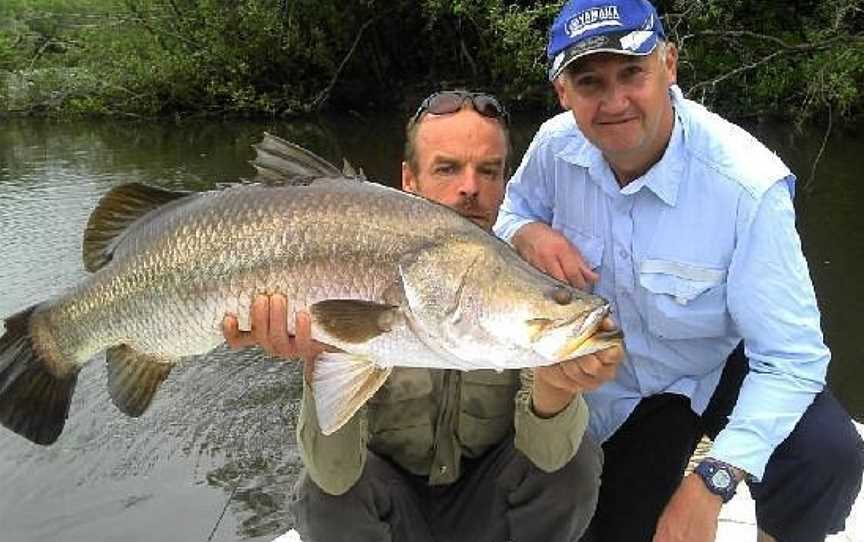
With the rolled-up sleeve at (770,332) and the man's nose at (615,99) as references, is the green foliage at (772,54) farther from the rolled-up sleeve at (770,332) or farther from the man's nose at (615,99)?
the rolled-up sleeve at (770,332)

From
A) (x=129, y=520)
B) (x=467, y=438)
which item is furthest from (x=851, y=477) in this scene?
(x=129, y=520)

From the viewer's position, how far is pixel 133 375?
244cm

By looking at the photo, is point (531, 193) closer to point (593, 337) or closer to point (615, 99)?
point (615, 99)

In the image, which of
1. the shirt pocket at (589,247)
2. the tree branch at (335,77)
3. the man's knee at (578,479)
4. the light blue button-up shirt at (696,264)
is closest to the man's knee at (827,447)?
the light blue button-up shirt at (696,264)

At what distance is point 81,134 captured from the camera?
59.0 feet

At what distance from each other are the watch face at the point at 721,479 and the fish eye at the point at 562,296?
2.62 feet

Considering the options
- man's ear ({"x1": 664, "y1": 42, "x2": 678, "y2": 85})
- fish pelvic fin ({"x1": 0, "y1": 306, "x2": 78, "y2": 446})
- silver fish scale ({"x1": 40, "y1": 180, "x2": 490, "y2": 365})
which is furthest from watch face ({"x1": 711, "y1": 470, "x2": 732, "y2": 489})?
fish pelvic fin ({"x1": 0, "y1": 306, "x2": 78, "y2": 446})

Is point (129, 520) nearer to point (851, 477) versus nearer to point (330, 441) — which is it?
point (330, 441)

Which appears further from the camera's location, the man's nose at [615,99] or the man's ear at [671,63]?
the man's ear at [671,63]

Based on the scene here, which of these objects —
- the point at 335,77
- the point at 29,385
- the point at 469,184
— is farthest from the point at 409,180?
the point at 335,77

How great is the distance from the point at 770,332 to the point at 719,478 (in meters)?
0.39

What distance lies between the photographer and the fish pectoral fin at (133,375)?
2418 mm

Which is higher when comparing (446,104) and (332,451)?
(446,104)

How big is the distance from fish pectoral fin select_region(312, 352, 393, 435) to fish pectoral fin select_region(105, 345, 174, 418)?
0.50 m
